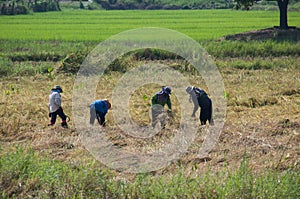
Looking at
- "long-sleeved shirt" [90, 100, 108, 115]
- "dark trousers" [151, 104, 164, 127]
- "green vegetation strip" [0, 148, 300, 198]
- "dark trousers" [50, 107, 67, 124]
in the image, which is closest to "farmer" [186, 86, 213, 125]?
"dark trousers" [151, 104, 164, 127]

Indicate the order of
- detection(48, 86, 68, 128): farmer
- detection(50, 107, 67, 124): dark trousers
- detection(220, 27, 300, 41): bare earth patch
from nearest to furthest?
1. detection(48, 86, 68, 128): farmer
2. detection(50, 107, 67, 124): dark trousers
3. detection(220, 27, 300, 41): bare earth patch

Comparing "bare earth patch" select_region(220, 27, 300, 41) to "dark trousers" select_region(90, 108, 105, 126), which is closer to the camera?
"dark trousers" select_region(90, 108, 105, 126)

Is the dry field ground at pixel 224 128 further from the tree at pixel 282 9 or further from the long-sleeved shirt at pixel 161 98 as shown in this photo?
the tree at pixel 282 9

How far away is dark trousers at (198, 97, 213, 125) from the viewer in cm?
852

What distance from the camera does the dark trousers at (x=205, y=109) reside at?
28.0ft

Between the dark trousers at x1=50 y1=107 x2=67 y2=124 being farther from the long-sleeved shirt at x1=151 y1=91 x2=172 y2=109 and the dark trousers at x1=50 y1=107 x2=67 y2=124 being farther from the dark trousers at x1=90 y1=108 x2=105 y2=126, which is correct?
the long-sleeved shirt at x1=151 y1=91 x2=172 y2=109

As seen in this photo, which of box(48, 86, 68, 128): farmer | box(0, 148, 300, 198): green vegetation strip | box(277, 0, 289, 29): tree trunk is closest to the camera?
box(0, 148, 300, 198): green vegetation strip

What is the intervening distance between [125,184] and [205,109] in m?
3.34

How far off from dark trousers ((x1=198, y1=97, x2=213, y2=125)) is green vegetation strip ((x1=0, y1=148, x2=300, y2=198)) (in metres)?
2.68

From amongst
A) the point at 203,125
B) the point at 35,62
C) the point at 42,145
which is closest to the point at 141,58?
the point at 35,62

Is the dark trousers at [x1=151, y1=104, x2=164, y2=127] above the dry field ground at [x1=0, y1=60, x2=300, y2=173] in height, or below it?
above

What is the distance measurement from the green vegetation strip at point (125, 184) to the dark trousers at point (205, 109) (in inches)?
105

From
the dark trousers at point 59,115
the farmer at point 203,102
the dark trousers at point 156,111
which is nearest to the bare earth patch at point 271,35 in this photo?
the farmer at point 203,102

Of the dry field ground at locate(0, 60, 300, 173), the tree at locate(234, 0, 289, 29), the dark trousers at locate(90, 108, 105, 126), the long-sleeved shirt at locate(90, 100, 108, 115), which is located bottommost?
the dry field ground at locate(0, 60, 300, 173)
